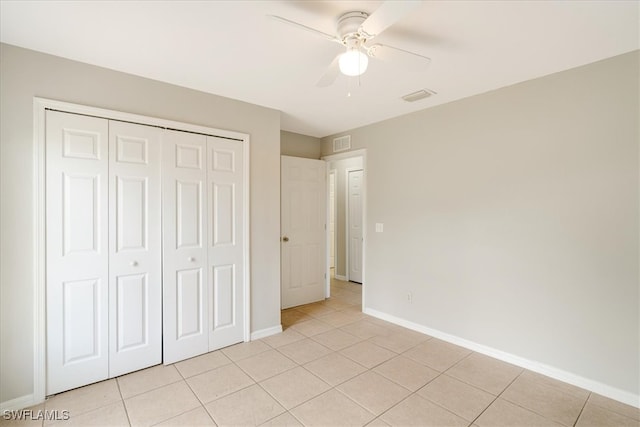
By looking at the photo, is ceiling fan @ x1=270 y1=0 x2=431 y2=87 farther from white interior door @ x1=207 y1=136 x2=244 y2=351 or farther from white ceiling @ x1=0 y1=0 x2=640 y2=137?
white interior door @ x1=207 y1=136 x2=244 y2=351

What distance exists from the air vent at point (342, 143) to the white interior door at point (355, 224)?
4.16 ft

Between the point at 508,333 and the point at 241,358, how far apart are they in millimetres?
2509

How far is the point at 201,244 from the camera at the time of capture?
287cm

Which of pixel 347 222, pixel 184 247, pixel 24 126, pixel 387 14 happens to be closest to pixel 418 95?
pixel 387 14

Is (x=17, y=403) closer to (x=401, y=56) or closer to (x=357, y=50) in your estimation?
(x=357, y=50)

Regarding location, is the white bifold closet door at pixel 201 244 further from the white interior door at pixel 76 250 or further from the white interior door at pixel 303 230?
the white interior door at pixel 303 230

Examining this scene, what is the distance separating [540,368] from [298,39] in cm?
328

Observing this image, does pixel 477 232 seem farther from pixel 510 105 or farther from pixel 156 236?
pixel 156 236

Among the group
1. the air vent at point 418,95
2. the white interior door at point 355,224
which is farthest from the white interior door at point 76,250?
the white interior door at point 355,224

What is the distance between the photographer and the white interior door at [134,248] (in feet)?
7.96

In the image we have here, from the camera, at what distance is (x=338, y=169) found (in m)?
5.92

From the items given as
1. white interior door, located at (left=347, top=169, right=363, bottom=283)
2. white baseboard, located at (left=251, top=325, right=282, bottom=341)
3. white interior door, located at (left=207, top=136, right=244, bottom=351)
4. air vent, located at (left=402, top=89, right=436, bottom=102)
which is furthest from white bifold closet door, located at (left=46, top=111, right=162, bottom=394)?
white interior door, located at (left=347, top=169, right=363, bottom=283)

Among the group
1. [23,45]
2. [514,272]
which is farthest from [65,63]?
[514,272]

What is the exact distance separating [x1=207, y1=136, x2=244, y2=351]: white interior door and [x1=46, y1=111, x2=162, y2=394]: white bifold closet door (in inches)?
18.7
